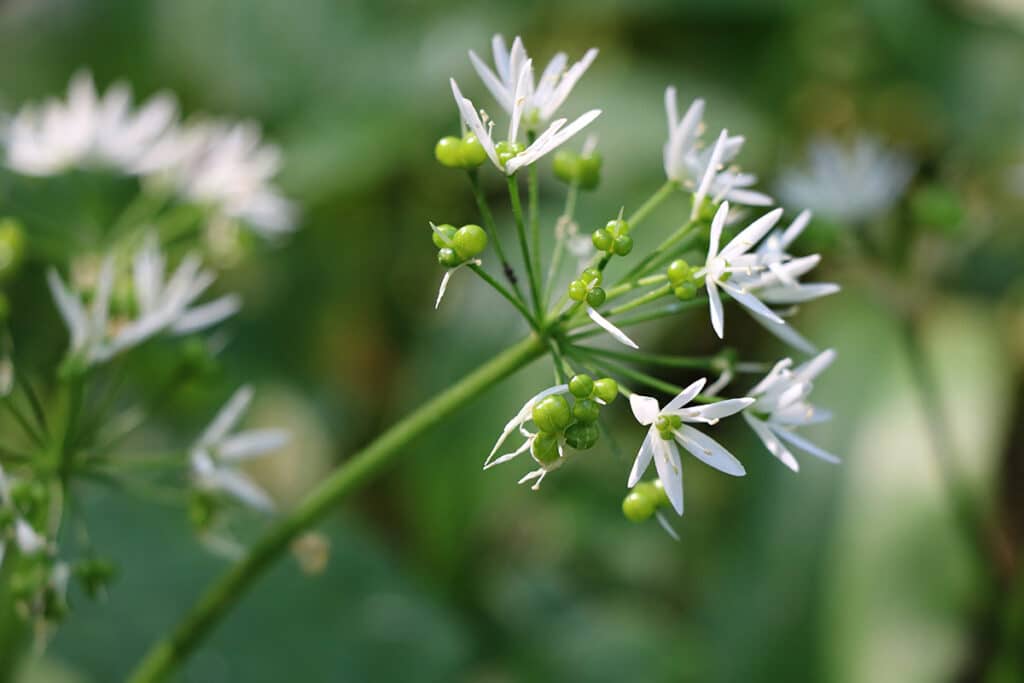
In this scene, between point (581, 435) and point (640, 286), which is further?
point (640, 286)

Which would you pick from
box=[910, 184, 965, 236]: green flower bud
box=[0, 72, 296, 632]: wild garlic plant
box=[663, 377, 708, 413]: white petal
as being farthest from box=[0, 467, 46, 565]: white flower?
box=[910, 184, 965, 236]: green flower bud

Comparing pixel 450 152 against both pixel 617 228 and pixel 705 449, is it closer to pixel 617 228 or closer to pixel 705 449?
pixel 617 228

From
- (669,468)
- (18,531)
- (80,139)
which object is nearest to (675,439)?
(669,468)

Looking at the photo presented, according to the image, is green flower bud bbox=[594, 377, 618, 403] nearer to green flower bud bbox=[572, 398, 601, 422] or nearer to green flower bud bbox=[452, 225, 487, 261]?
→ green flower bud bbox=[572, 398, 601, 422]

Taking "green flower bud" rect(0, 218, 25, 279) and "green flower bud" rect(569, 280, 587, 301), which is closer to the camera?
"green flower bud" rect(569, 280, 587, 301)

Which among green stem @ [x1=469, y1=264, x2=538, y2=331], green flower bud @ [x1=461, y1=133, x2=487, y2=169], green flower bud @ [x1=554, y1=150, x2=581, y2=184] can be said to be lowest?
green stem @ [x1=469, y1=264, x2=538, y2=331]

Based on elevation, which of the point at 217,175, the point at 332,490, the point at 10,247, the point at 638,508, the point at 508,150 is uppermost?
the point at 217,175

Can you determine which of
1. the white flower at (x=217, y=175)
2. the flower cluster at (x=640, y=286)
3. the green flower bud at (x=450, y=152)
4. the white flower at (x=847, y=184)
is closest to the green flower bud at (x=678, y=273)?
the flower cluster at (x=640, y=286)

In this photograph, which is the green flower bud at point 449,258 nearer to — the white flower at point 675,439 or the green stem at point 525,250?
the green stem at point 525,250
